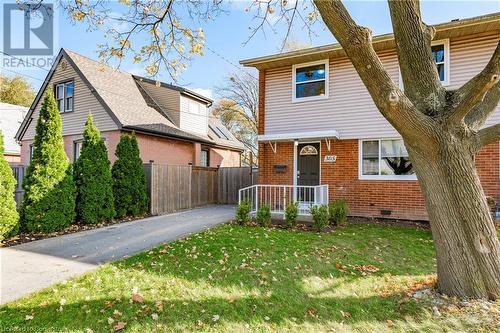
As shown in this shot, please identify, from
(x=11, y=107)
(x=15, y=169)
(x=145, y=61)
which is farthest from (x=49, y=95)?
(x=11, y=107)

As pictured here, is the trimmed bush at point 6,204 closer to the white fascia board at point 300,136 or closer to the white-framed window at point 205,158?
the white fascia board at point 300,136

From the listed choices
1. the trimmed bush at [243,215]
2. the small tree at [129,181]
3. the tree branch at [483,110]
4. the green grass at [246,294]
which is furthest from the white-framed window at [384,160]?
the small tree at [129,181]

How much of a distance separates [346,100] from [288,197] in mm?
3827

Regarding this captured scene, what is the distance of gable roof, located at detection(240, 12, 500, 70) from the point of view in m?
8.09

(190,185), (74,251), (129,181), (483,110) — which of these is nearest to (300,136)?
(190,185)

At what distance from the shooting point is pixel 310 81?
10.6 meters

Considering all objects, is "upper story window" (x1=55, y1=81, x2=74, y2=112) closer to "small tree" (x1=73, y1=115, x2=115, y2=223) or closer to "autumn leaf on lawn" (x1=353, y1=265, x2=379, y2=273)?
"small tree" (x1=73, y1=115, x2=115, y2=223)

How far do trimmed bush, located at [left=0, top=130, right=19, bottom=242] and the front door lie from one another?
26.7 ft

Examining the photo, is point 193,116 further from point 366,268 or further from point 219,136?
point 366,268

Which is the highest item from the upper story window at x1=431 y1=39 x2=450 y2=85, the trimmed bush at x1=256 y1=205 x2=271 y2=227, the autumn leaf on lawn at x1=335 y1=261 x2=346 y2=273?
the upper story window at x1=431 y1=39 x2=450 y2=85

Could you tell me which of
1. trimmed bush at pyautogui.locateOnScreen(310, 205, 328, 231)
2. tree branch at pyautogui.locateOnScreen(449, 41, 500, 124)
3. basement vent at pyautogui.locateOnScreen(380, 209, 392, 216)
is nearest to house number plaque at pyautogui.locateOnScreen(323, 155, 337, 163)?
basement vent at pyautogui.locateOnScreen(380, 209, 392, 216)

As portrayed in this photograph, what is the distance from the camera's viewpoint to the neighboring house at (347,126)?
8.68 metres

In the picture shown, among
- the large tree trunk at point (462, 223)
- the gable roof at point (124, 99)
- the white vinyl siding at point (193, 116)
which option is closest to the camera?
the large tree trunk at point (462, 223)

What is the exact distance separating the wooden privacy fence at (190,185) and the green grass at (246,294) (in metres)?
5.12
